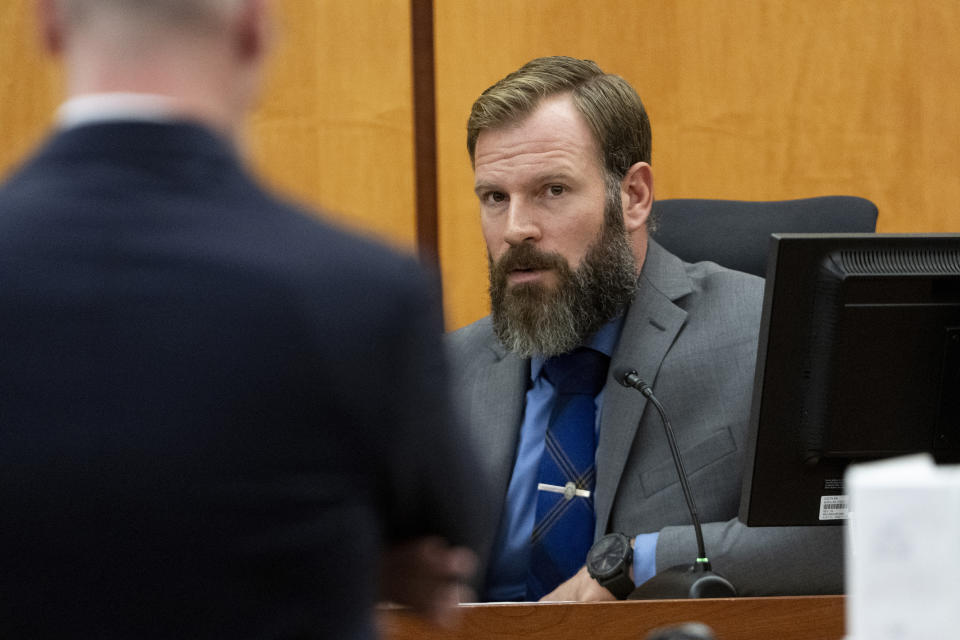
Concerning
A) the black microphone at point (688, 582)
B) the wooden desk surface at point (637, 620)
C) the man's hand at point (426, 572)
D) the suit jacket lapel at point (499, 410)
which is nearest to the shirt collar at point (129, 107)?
the man's hand at point (426, 572)

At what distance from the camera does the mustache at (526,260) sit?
202 centimetres

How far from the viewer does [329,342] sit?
64 centimetres

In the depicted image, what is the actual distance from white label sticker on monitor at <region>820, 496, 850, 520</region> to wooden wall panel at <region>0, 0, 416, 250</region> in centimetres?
182

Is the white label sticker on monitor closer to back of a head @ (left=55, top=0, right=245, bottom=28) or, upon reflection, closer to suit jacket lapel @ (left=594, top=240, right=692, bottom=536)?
suit jacket lapel @ (left=594, top=240, right=692, bottom=536)

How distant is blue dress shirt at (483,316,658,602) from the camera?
179 cm

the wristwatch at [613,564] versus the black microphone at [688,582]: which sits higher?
the black microphone at [688,582]

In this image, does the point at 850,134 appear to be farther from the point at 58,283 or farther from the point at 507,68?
the point at 58,283

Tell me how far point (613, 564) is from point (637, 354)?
0.44 m

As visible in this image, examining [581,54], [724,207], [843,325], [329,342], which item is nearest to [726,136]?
[581,54]

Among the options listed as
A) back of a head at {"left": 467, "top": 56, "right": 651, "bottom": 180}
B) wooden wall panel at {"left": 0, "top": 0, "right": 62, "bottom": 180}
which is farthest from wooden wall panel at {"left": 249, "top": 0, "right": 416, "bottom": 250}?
back of a head at {"left": 467, "top": 56, "right": 651, "bottom": 180}

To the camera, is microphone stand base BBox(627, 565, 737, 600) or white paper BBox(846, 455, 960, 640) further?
microphone stand base BBox(627, 565, 737, 600)

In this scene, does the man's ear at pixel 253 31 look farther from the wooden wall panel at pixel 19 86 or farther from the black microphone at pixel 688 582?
the wooden wall panel at pixel 19 86

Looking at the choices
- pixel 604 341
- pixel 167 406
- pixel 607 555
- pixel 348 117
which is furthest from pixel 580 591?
pixel 348 117

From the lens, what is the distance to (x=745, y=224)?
2172 mm
